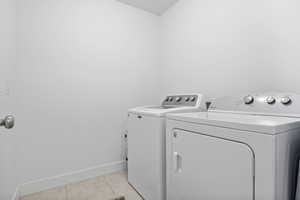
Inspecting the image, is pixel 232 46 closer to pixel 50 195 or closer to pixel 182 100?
pixel 182 100

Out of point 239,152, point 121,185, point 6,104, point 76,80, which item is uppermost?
point 76,80

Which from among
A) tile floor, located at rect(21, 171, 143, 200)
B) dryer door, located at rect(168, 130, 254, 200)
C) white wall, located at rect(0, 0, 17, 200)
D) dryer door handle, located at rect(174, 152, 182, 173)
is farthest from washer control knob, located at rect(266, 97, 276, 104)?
white wall, located at rect(0, 0, 17, 200)

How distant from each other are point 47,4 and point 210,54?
72.5 inches

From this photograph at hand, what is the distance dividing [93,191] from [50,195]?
16.3 inches

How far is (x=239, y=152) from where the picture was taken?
736 millimetres

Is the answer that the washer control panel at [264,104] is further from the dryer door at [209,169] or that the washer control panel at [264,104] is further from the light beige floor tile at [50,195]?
the light beige floor tile at [50,195]

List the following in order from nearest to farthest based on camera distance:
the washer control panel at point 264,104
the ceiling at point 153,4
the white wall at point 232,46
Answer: the washer control panel at point 264,104 → the white wall at point 232,46 → the ceiling at point 153,4

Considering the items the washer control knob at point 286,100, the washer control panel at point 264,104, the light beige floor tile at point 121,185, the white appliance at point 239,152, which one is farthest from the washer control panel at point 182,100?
the light beige floor tile at point 121,185

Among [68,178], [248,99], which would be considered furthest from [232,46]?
[68,178]

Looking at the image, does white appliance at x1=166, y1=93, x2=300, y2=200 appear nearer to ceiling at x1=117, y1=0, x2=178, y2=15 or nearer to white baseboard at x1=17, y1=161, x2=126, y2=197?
white baseboard at x1=17, y1=161, x2=126, y2=197

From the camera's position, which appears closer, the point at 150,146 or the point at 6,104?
the point at 6,104

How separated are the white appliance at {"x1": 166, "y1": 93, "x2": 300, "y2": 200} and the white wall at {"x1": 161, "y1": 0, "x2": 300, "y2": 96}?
1.07ft

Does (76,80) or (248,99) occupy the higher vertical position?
(76,80)

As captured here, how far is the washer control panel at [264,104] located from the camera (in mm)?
942
